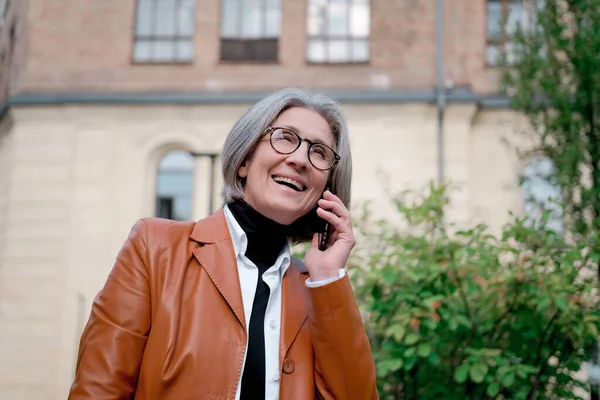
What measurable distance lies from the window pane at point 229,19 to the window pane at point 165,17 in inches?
47.1

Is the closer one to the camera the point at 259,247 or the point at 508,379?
the point at 259,247

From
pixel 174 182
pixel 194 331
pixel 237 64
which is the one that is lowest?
pixel 194 331

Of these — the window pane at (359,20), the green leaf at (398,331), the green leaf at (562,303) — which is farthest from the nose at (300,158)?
the window pane at (359,20)

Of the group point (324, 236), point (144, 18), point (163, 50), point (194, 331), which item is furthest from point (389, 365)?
point (144, 18)

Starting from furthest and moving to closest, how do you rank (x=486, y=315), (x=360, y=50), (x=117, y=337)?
1. (x=360, y=50)
2. (x=486, y=315)
3. (x=117, y=337)

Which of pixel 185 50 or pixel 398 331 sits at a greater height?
pixel 185 50

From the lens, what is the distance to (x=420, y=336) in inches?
179

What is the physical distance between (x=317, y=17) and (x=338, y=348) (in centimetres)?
1367

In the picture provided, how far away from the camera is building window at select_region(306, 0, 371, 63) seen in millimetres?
14562

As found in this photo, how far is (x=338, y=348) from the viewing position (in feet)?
6.44

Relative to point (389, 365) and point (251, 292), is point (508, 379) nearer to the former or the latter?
point (389, 365)

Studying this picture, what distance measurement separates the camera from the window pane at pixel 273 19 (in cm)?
1484

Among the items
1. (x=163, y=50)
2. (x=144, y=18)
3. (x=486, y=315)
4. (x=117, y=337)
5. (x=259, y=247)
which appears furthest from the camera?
(x=144, y=18)

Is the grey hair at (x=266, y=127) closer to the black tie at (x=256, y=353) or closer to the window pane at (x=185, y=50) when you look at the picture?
the black tie at (x=256, y=353)
